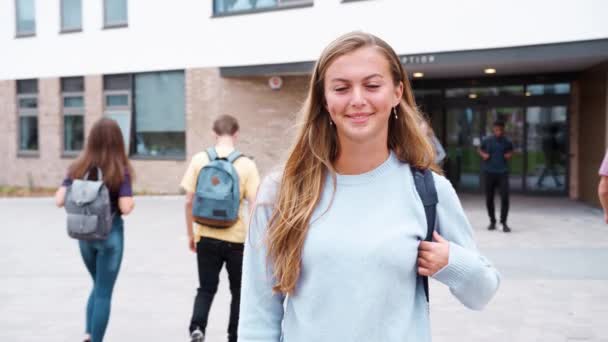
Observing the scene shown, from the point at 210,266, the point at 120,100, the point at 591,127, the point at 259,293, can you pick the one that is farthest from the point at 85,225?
the point at 120,100

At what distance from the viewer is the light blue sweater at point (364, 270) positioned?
1.86 metres

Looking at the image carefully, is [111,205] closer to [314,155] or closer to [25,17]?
[314,155]

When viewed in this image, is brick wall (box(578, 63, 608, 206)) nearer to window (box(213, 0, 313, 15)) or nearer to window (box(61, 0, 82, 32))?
window (box(213, 0, 313, 15))

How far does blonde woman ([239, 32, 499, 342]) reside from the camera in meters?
1.87

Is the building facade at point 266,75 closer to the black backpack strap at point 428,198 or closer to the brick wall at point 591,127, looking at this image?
the brick wall at point 591,127

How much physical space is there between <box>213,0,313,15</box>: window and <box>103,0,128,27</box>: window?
354 cm

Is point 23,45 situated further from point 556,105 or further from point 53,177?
point 556,105

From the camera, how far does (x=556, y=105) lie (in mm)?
16297

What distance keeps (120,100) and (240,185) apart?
49.7ft

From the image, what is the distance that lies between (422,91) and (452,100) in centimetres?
87

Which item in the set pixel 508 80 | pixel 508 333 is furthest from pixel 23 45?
pixel 508 333

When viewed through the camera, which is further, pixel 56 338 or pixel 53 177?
pixel 53 177

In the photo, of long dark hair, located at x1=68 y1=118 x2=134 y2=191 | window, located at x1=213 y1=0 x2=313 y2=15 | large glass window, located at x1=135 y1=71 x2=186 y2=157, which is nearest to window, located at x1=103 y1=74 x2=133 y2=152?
large glass window, located at x1=135 y1=71 x2=186 y2=157

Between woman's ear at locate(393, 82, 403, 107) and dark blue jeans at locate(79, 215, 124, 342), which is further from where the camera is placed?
dark blue jeans at locate(79, 215, 124, 342)
